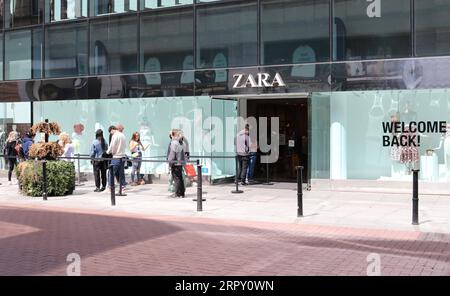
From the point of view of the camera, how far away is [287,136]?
19.8 m

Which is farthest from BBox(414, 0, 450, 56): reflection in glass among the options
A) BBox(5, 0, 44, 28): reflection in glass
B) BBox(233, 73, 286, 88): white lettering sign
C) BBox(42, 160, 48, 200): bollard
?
BBox(5, 0, 44, 28): reflection in glass

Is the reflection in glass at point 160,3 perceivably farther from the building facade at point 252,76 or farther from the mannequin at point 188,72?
the mannequin at point 188,72

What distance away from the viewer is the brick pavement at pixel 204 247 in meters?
7.32

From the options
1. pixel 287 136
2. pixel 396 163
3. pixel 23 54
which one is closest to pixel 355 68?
pixel 396 163

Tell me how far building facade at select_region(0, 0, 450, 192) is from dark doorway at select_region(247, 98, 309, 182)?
0.04 m

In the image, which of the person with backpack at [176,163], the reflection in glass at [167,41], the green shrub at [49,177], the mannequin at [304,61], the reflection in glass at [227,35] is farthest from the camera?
the reflection in glass at [167,41]

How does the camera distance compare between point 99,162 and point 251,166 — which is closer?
point 99,162

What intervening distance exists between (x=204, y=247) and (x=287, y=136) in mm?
11507

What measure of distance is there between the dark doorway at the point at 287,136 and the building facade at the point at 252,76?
4 cm

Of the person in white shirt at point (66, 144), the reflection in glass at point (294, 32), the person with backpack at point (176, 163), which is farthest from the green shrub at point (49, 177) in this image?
the reflection in glass at point (294, 32)

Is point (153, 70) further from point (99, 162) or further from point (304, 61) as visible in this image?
point (304, 61)
